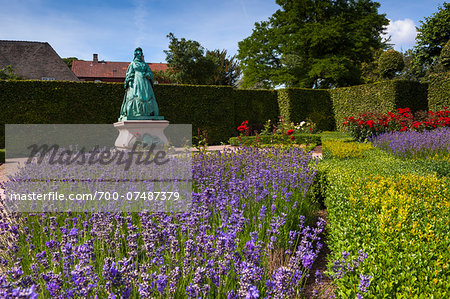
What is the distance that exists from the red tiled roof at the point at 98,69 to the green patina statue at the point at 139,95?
37.2 metres

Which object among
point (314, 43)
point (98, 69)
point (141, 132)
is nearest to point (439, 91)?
point (314, 43)

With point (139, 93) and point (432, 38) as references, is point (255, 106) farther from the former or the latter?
point (432, 38)

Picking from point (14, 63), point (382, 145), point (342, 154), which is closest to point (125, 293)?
point (342, 154)

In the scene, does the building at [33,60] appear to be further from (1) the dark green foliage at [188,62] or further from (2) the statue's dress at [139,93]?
(2) the statue's dress at [139,93]

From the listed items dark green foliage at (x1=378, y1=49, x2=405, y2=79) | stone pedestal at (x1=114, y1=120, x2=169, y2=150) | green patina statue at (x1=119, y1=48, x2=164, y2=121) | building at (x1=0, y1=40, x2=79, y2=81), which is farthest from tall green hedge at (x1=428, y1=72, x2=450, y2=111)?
building at (x1=0, y1=40, x2=79, y2=81)

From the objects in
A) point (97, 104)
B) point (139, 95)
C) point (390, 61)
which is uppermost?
point (390, 61)

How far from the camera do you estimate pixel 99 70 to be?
4534cm

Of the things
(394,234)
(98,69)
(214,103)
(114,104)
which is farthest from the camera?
(98,69)

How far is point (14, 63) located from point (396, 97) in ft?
108

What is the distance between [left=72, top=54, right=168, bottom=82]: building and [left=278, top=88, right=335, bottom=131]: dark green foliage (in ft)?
103

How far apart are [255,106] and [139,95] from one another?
966 centimetres

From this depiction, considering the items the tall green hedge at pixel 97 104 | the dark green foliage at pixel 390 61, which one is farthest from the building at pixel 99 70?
the dark green foliage at pixel 390 61

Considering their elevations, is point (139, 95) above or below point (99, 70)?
below

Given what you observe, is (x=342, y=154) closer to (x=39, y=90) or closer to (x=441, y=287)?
(x=441, y=287)
